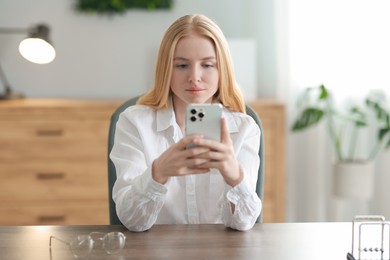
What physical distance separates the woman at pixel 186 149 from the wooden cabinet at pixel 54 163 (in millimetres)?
1739

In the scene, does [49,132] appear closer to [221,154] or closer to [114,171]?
[114,171]

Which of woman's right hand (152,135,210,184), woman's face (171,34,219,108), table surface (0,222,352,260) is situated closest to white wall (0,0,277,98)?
woman's face (171,34,219,108)

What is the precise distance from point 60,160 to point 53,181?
118 mm

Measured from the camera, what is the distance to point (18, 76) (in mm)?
4164

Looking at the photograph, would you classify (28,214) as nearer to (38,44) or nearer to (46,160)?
(46,160)

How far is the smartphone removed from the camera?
1.66 meters

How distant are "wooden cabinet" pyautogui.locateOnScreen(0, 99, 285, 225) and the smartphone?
211 centimetres

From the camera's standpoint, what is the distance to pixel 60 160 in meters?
3.80

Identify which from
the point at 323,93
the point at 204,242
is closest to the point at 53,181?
the point at 323,93

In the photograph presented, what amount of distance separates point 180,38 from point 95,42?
7.60ft

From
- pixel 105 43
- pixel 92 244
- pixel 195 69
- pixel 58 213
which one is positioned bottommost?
pixel 92 244

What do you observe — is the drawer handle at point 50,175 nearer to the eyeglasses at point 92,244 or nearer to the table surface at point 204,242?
the table surface at point 204,242

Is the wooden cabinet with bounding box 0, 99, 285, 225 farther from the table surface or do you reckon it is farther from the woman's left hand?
the woman's left hand

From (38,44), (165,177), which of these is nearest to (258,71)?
(38,44)
